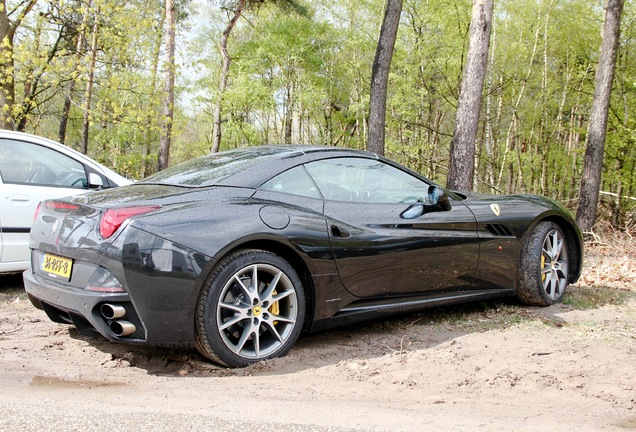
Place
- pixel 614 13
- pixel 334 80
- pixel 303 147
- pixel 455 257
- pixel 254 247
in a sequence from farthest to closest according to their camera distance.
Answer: pixel 334 80, pixel 614 13, pixel 455 257, pixel 303 147, pixel 254 247

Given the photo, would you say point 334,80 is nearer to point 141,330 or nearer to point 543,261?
point 543,261

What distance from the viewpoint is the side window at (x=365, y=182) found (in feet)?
13.1

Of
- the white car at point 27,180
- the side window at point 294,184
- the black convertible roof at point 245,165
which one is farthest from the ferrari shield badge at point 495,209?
the white car at point 27,180

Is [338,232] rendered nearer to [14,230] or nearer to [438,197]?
[438,197]

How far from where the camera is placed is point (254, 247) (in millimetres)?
3436

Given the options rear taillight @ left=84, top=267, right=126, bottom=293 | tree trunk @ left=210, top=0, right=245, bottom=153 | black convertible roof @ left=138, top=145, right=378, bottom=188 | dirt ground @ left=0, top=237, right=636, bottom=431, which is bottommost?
dirt ground @ left=0, top=237, right=636, bottom=431

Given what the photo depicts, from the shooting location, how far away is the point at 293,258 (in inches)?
142

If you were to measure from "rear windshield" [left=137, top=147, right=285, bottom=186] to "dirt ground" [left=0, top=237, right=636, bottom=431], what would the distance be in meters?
1.15

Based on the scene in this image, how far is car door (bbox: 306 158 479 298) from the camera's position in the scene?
152 inches

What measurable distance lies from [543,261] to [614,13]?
29.0 ft

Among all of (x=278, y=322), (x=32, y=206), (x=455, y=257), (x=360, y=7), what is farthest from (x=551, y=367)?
(x=360, y=7)

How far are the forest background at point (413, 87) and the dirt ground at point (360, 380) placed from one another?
1036 centimetres

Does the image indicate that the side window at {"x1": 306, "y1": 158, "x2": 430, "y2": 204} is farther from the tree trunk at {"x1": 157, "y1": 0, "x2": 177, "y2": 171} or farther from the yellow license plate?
→ the tree trunk at {"x1": 157, "y1": 0, "x2": 177, "y2": 171}

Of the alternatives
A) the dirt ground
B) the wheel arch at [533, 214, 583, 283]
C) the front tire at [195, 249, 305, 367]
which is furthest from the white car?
the wheel arch at [533, 214, 583, 283]
